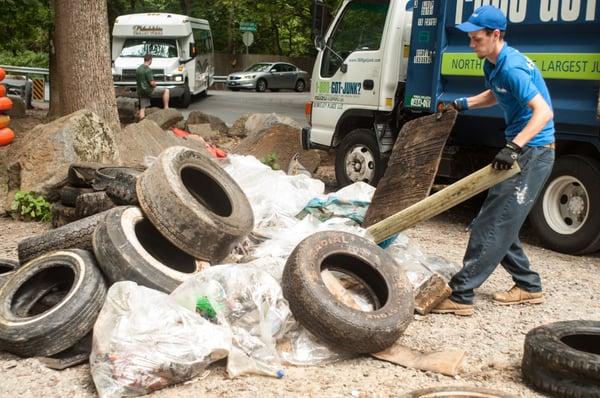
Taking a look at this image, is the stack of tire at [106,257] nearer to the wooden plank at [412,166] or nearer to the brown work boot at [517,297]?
the wooden plank at [412,166]

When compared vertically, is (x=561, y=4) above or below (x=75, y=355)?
above

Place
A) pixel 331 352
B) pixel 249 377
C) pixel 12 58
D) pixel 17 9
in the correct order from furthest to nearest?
pixel 12 58
pixel 17 9
pixel 331 352
pixel 249 377

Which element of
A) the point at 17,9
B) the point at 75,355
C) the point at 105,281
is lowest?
the point at 75,355

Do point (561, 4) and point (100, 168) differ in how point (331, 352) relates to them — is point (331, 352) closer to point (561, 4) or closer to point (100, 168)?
point (100, 168)

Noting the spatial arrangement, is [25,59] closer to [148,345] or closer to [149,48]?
[149,48]

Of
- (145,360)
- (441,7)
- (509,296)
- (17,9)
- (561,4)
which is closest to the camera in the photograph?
(145,360)

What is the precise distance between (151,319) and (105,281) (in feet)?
2.54

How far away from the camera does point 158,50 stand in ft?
79.9

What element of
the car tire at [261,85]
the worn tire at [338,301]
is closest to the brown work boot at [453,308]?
the worn tire at [338,301]

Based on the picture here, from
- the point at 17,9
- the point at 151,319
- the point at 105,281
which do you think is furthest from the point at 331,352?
the point at 17,9

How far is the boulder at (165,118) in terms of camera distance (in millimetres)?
14875

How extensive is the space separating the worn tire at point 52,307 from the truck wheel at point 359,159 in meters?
4.99

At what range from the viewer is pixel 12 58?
1512 inches

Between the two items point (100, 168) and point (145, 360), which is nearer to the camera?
point (145, 360)
